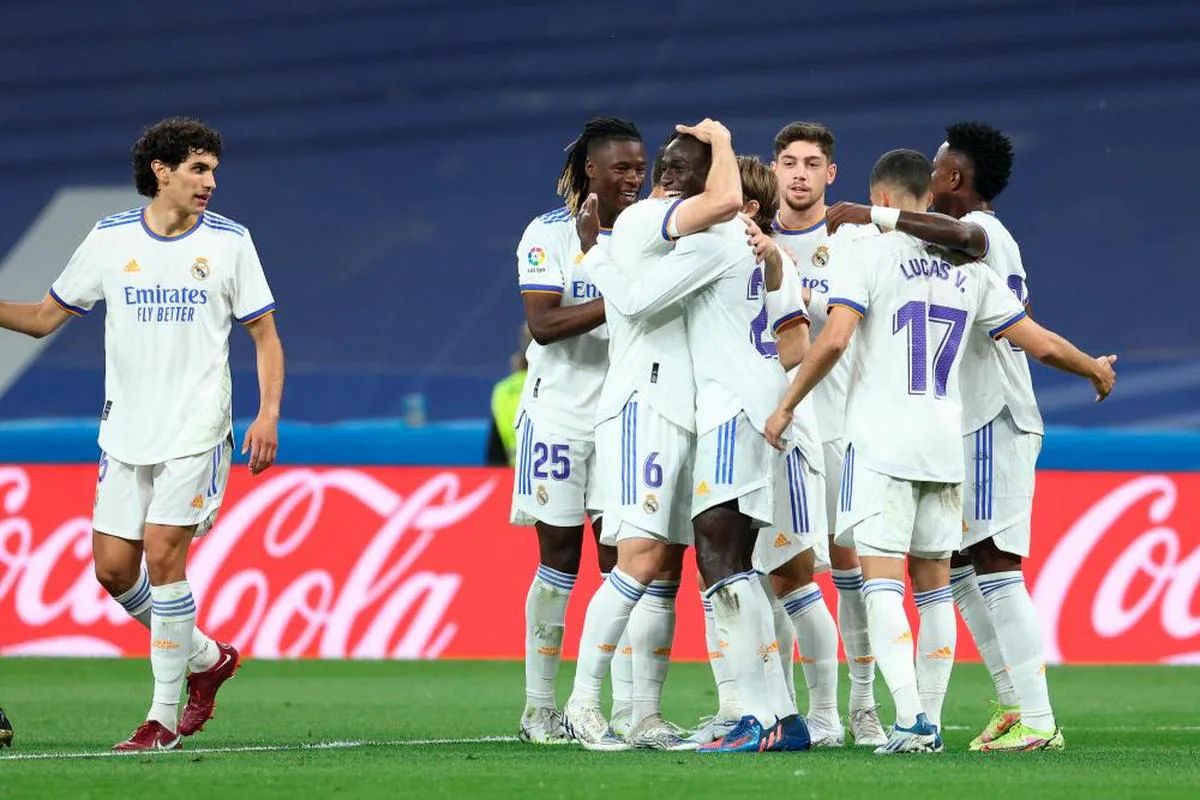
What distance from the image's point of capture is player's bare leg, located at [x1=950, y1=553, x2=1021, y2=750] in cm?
706

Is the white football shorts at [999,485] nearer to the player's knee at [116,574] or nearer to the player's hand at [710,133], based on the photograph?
the player's hand at [710,133]

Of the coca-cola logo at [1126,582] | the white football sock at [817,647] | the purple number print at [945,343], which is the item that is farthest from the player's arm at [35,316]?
the coca-cola logo at [1126,582]

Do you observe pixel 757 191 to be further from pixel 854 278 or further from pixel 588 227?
pixel 588 227

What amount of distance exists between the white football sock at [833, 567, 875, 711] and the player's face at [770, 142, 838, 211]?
1474mm

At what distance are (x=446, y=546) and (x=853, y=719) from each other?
16.4 ft

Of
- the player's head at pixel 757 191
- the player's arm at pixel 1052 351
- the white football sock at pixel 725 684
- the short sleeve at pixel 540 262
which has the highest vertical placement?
the player's head at pixel 757 191

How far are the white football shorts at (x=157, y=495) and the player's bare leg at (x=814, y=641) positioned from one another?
6.81ft

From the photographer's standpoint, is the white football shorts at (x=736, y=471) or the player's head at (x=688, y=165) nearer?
the white football shorts at (x=736, y=471)

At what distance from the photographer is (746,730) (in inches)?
245

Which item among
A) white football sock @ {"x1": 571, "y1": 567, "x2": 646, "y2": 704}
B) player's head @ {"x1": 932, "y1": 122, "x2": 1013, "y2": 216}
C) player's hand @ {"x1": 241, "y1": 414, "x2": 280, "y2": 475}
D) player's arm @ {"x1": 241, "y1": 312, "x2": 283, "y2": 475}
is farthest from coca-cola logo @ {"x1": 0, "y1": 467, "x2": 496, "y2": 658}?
white football sock @ {"x1": 571, "y1": 567, "x2": 646, "y2": 704}

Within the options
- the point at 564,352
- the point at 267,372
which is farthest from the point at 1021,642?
the point at 267,372

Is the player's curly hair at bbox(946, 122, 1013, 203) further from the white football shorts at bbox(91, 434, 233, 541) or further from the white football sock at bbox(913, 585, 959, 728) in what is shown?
the white football shorts at bbox(91, 434, 233, 541)

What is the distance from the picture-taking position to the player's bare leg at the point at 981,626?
7.06m

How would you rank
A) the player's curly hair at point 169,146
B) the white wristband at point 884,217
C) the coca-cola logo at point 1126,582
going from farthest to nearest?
the coca-cola logo at point 1126,582
the player's curly hair at point 169,146
the white wristband at point 884,217
